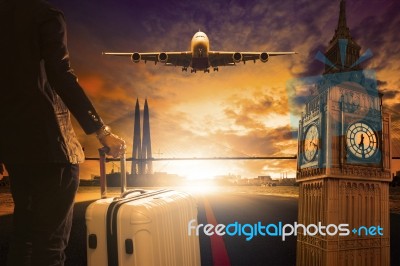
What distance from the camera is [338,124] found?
4.66 meters

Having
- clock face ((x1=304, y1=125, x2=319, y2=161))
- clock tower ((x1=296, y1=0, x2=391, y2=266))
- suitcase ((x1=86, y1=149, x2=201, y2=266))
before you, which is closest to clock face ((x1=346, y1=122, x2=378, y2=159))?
clock tower ((x1=296, y1=0, x2=391, y2=266))

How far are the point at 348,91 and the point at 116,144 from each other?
11.7ft

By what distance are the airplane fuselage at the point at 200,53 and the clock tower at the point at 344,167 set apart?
19245 millimetres

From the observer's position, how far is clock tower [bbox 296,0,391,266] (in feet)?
14.8

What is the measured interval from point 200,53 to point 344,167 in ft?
66.2

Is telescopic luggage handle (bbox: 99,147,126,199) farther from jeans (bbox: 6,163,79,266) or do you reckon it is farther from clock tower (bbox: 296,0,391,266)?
clock tower (bbox: 296,0,391,266)

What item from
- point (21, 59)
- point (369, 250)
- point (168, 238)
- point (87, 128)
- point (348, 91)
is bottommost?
point (369, 250)

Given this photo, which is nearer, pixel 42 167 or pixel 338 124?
pixel 42 167

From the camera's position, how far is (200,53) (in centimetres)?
2392

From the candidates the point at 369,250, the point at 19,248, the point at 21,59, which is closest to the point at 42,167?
the point at 19,248

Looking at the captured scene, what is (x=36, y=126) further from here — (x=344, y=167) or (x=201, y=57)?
(x=201, y=57)

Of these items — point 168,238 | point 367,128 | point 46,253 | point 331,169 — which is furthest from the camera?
point 367,128

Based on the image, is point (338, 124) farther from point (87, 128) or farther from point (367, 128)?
point (87, 128)

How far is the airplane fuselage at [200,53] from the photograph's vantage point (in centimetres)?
2389
